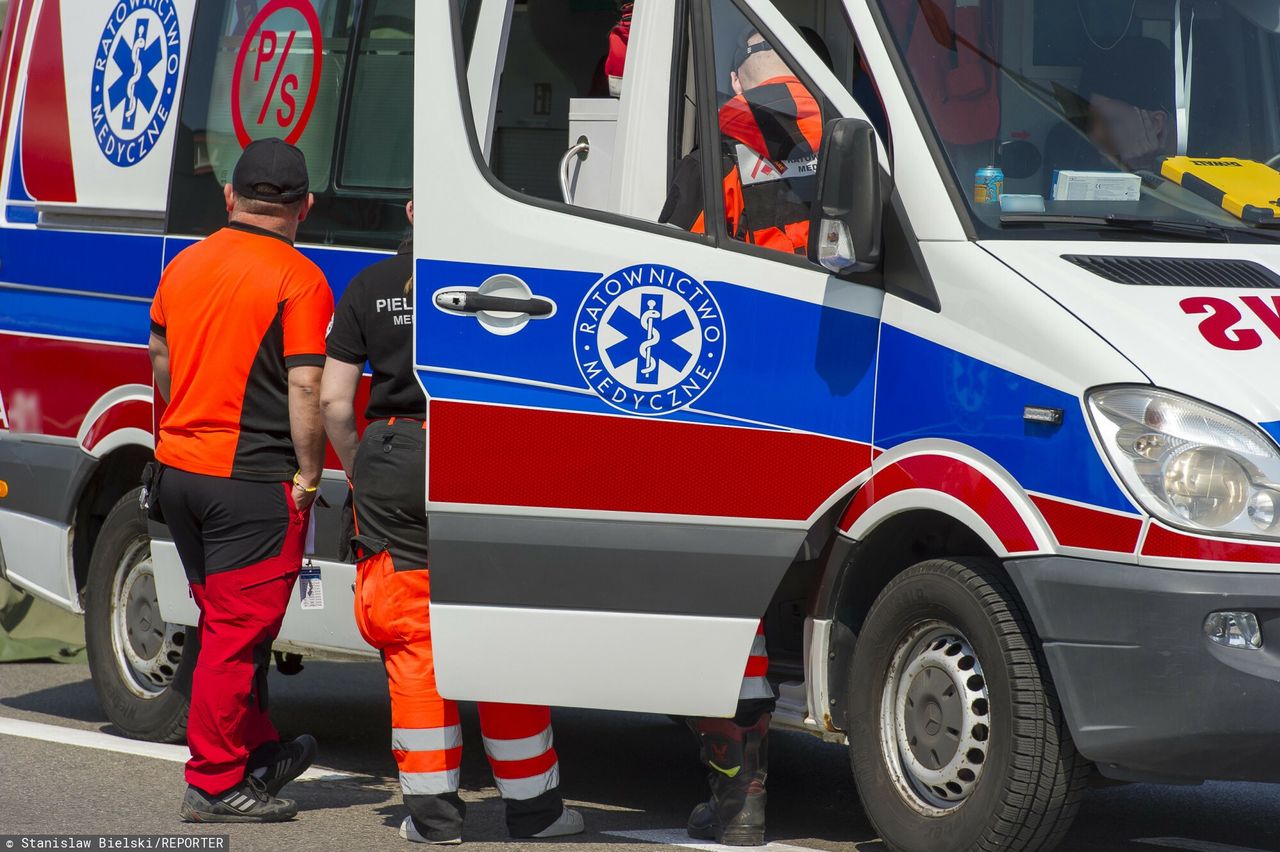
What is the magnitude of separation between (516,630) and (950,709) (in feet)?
3.70

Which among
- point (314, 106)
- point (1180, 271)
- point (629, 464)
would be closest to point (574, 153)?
point (629, 464)

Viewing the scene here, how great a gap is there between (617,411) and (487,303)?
0.44 metres

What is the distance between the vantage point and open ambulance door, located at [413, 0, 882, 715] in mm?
4910

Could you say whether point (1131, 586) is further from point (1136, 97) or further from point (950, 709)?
point (1136, 97)

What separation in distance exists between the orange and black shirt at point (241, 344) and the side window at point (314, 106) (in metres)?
0.51

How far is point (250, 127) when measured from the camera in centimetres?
663

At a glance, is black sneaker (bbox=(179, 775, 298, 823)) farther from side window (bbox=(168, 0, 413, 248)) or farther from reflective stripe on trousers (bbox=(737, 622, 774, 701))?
side window (bbox=(168, 0, 413, 248))

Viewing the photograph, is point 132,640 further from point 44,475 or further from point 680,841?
point 680,841

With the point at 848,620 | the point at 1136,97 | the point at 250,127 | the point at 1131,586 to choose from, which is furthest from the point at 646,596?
the point at 250,127

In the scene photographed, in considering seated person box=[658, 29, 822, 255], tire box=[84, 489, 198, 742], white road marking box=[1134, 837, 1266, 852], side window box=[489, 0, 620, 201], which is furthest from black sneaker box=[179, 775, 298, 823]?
white road marking box=[1134, 837, 1266, 852]

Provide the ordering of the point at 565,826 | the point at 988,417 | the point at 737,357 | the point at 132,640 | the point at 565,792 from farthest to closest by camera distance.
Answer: the point at 132,640, the point at 565,792, the point at 565,826, the point at 737,357, the point at 988,417

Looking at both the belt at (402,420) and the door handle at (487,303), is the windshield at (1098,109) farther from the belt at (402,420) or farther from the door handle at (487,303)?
the belt at (402,420)

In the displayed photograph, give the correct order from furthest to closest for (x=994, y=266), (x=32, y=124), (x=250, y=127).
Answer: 1. (x=32, y=124)
2. (x=250, y=127)
3. (x=994, y=266)

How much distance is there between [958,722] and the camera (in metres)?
4.77
